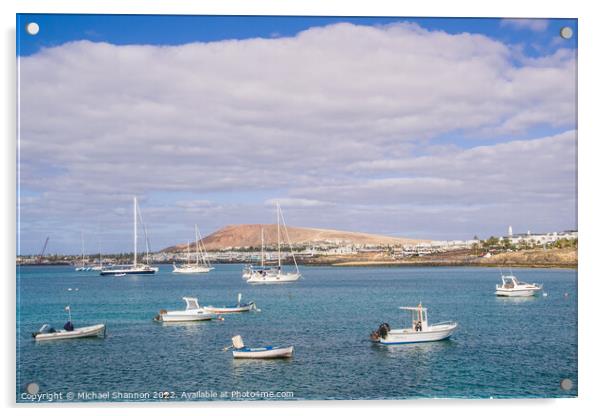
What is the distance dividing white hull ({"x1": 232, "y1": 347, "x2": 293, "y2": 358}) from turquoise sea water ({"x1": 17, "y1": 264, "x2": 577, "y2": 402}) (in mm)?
262

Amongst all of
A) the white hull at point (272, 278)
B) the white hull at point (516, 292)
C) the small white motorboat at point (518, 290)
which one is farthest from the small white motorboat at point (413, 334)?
the white hull at point (272, 278)

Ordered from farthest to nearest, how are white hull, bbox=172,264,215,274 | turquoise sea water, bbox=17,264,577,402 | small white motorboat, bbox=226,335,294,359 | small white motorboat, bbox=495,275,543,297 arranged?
1. white hull, bbox=172,264,215,274
2. small white motorboat, bbox=495,275,543,297
3. small white motorboat, bbox=226,335,294,359
4. turquoise sea water, bbox=17,264,577,402

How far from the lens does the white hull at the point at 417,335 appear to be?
825 inches

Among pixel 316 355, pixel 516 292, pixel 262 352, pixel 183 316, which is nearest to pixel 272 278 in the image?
pixel 516 292

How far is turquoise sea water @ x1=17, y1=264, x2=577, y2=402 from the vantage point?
48.4ft

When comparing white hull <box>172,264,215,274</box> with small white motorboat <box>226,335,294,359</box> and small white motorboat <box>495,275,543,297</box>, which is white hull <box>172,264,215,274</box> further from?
small white motorboat <box>226,335,294,359</box>

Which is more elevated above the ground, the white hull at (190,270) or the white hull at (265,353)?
the white hull at (265,353)

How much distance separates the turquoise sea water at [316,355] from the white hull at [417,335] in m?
0.29

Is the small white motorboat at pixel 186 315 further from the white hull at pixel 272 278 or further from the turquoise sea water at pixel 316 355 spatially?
the white hull at pixel 272 278

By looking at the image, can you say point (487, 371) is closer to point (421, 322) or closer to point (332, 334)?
point (421, 322)

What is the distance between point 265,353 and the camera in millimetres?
18531

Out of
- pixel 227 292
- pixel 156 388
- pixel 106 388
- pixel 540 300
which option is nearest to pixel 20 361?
pixel 106 388

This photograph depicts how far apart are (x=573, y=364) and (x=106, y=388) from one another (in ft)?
35.1

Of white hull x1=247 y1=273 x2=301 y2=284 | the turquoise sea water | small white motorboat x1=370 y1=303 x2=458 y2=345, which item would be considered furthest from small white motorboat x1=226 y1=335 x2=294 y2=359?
white hull x1=247 y1=273 x2=301 y2=284
